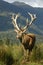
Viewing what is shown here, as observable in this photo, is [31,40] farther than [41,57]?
Yes

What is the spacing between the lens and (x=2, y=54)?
14.5 m

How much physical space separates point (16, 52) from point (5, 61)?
7.72 feet

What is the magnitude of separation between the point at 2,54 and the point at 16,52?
6.80 ft

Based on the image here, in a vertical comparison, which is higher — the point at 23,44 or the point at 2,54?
the point at 2,54

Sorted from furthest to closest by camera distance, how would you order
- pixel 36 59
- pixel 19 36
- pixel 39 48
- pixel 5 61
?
pixel 19 36, pixel 39 48, pixel 36 59, pixel 5 61

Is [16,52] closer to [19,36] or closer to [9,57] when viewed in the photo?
[9,57]

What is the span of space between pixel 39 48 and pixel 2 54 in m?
3.58

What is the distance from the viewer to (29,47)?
20109 mm

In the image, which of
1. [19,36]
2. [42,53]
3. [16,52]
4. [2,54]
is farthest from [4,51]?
[19,36]

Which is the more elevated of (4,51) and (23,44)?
(4,51)

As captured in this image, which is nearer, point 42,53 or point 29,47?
point 42,53

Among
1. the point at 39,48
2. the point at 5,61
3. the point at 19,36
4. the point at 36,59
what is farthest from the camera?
the point at 19,36

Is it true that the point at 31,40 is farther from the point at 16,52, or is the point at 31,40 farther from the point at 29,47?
the point at 16,52

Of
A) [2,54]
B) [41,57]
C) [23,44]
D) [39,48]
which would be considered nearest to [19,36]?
[23,44]
